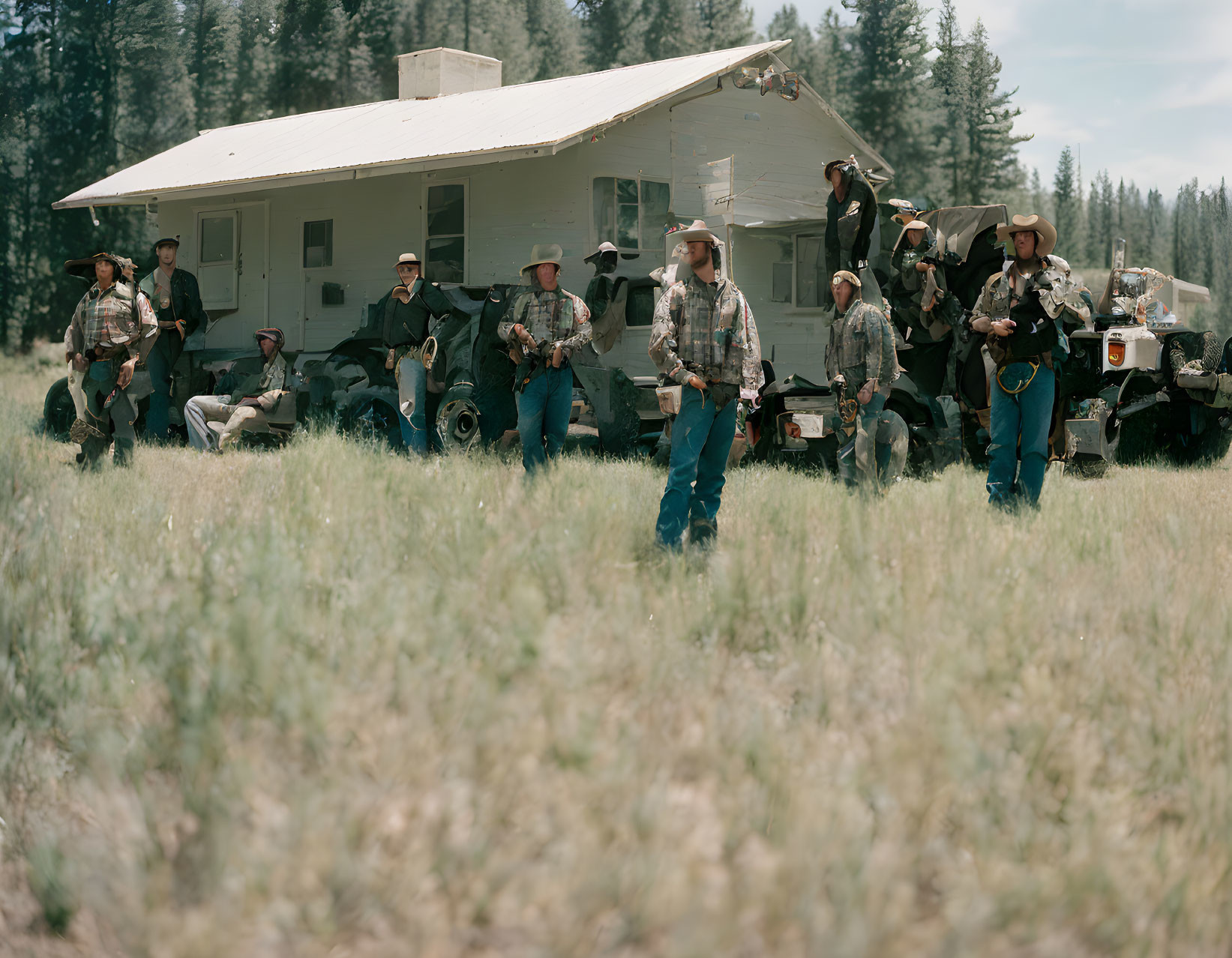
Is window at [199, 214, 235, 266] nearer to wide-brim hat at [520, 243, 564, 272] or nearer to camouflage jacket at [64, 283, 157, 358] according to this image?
camouflage jacket at [64, 283, 157, 358]

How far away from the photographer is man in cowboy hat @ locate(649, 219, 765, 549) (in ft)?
21.2

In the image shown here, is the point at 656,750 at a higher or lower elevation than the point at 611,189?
lower

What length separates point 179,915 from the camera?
278cm

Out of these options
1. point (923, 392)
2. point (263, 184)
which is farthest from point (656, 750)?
point (263, 184)

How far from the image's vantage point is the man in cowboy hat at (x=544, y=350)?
8984mm

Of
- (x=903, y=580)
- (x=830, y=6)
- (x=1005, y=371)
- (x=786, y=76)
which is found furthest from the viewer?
(x=830, y=6)

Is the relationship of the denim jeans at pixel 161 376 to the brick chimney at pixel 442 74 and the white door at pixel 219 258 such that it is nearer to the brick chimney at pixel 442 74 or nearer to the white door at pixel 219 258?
the white door at pixel 219 258

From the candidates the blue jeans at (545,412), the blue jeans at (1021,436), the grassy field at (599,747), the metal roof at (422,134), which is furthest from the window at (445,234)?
the grassy field at (599,747)

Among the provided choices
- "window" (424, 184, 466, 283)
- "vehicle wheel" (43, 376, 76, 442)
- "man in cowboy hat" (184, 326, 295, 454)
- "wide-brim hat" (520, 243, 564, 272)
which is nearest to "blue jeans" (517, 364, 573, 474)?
"wide-brim hat" (520, 243, 564, 272)

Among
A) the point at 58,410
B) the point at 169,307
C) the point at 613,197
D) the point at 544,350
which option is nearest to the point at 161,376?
A: the point at 169,307

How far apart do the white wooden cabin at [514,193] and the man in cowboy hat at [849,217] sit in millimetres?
3164

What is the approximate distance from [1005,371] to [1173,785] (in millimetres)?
4657

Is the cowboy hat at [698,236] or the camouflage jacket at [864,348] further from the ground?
the cowboy hat at [698,236]

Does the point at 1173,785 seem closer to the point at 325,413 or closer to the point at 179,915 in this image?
the point at 179,915
